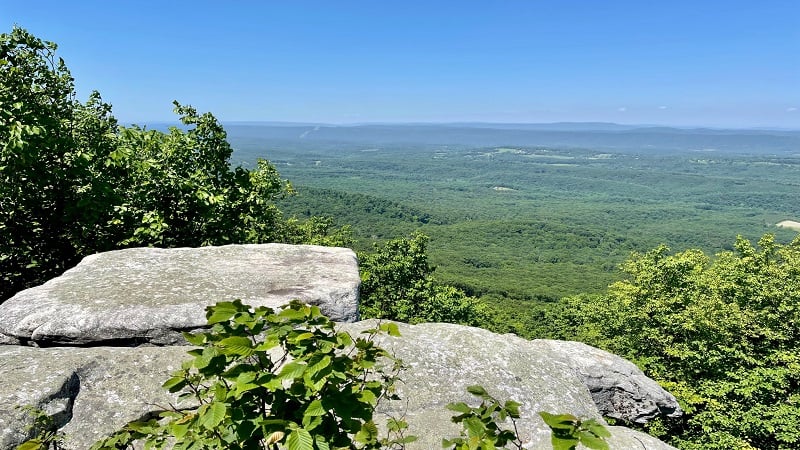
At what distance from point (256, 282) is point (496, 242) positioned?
154896 millimetres

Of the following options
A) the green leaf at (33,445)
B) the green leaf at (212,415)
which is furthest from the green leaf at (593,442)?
the green leaf at (33,445)

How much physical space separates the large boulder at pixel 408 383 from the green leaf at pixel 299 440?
9.71ft

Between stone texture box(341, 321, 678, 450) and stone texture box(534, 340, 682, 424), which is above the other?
stone texture box(341, 321, 678, 450)

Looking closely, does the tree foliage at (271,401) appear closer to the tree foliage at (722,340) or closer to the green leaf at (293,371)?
the green leaf at (293,371)

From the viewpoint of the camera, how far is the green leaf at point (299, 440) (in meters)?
2.22

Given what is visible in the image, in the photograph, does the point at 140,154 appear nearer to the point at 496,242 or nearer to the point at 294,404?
the point at 294,404

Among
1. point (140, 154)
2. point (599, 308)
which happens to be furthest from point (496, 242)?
point (140, 154)

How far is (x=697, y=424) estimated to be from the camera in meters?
20.4

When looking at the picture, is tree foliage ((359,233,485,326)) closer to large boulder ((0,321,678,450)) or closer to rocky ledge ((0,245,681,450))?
rocky ledge ((0,245,681,450))

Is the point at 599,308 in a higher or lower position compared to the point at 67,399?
lower

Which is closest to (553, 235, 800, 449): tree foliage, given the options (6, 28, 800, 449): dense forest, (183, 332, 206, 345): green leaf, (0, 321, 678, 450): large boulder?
(6, 28, 800, 449): dense forest

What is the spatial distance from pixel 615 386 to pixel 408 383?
4651 mm

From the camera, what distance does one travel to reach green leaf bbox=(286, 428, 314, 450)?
2.22 m

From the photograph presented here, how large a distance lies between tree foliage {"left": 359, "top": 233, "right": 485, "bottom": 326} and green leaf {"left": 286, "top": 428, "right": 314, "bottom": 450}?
23.1 m
